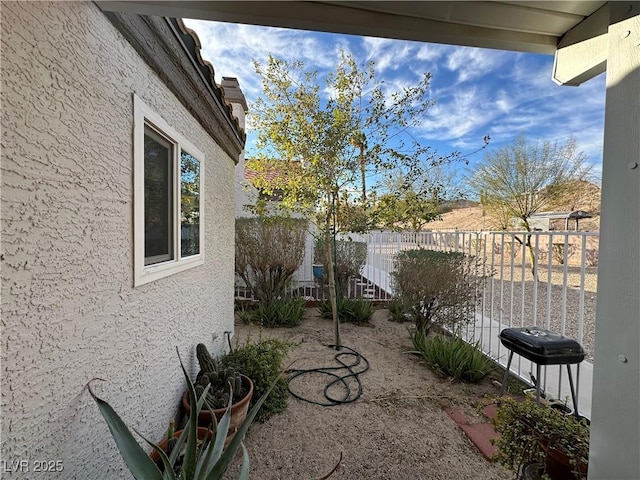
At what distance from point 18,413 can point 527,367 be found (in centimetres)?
Answer: 481

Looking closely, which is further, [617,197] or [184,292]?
[184,292]

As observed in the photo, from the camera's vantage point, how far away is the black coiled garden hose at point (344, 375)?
130 inches

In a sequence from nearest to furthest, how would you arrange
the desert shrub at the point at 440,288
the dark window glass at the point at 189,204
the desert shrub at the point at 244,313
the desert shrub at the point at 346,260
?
the dark window glass at the point at 189,204 → the desert shrub at the point at 440,288 → the desert shrub at the point at 244,313 → the desert shrub at the point at 346,260

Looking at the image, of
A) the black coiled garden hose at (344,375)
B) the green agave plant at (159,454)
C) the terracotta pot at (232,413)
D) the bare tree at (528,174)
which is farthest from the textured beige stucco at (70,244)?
the bare tree at (528,174)

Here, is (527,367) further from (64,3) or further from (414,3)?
(64,3)

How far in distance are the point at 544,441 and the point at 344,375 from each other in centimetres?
251

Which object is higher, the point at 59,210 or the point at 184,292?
the point at 59,210

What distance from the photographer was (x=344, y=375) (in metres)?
3.87

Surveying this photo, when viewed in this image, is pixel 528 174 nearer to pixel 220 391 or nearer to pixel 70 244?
pixel 220 391

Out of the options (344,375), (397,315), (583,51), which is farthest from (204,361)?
(397,315)

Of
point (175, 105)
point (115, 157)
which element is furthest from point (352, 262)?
point (115, 157)

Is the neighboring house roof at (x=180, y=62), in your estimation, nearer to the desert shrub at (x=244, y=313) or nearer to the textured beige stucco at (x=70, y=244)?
the textured beige stucco at (x=70, y=244)

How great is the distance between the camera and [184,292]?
111 inches

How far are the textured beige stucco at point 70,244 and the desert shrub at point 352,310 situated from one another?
453 centimetres
